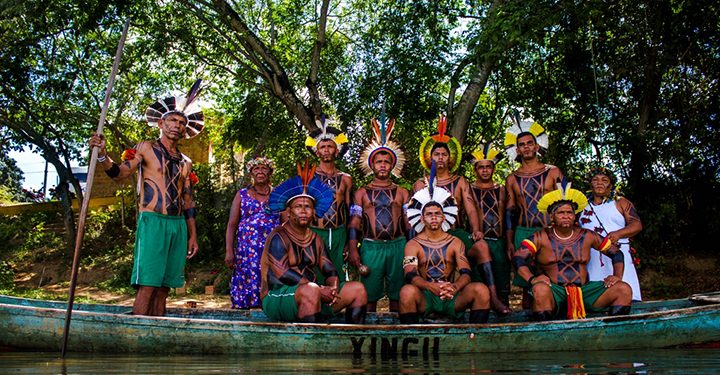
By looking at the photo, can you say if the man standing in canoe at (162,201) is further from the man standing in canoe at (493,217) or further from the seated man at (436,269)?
the man standing in canoe at (493,217)

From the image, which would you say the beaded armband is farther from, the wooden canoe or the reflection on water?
the reflection on water

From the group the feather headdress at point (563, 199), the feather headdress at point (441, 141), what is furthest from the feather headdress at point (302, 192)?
the feather headdress at point (563, 199)

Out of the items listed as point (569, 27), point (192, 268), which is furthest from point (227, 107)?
point (569, 27)

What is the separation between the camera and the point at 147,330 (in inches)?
199

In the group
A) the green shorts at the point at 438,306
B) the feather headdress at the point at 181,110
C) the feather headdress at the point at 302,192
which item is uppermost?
the feather headdress at the point at 181,110

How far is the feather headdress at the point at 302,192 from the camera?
5.51 m

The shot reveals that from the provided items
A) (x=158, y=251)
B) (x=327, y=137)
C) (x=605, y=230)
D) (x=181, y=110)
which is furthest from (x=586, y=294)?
(x=181, y=110)

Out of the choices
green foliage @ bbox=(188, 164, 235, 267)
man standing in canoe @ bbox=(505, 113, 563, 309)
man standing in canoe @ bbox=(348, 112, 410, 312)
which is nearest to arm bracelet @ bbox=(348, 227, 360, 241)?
man standing in canoe @ bbox=(348, 112, 410, 312)

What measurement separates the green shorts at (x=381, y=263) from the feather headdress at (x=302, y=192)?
0.85 metres

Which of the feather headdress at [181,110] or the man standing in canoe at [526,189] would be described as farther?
the man standing in canoe at [526,189]

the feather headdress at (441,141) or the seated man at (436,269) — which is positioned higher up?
the feather headdress at (441,141)

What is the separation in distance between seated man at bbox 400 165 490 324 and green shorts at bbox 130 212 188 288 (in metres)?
1.87

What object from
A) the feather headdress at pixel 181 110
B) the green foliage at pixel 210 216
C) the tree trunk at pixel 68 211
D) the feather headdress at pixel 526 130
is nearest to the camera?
the feather headdress at pixel 181 110

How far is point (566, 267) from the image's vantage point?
227 inches
